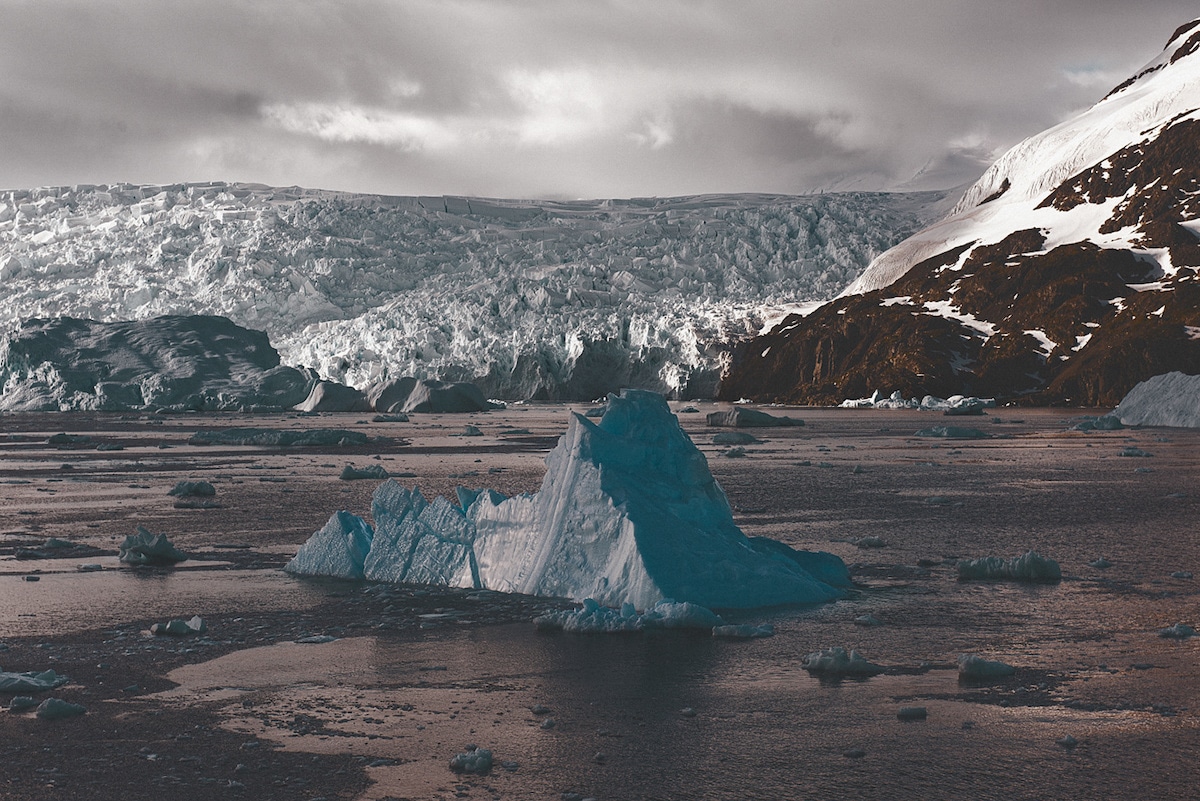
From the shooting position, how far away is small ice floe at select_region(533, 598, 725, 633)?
956 centimetres

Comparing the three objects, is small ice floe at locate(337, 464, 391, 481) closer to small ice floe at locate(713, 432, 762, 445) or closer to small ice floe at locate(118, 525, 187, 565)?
small ice floe at locate(118, 525, 187, 565)

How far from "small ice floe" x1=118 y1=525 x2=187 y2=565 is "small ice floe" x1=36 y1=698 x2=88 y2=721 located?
20.2 ft

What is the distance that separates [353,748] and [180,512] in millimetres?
12752

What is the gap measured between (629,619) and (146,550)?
6.45 metres

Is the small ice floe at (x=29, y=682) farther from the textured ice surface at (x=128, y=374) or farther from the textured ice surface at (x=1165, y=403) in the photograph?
the textured ice surface at (x=128, y=374)

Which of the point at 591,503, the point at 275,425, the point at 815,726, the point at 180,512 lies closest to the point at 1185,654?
the point at 815,726

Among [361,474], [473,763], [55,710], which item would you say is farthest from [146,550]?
[361,474]

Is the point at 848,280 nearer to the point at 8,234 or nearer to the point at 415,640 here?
the point at 8,234

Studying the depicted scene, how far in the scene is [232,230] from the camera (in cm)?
10700

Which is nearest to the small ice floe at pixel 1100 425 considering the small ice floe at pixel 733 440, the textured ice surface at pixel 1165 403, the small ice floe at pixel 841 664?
the textured ice surface at pixel 1165 403

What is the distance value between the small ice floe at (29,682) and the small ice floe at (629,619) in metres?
3.69

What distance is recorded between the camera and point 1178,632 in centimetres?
903

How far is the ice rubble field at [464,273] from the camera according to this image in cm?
7994

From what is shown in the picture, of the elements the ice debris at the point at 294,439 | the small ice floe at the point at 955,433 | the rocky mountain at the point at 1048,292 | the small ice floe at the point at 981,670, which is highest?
the rocky mountain at the point at 1048,292
